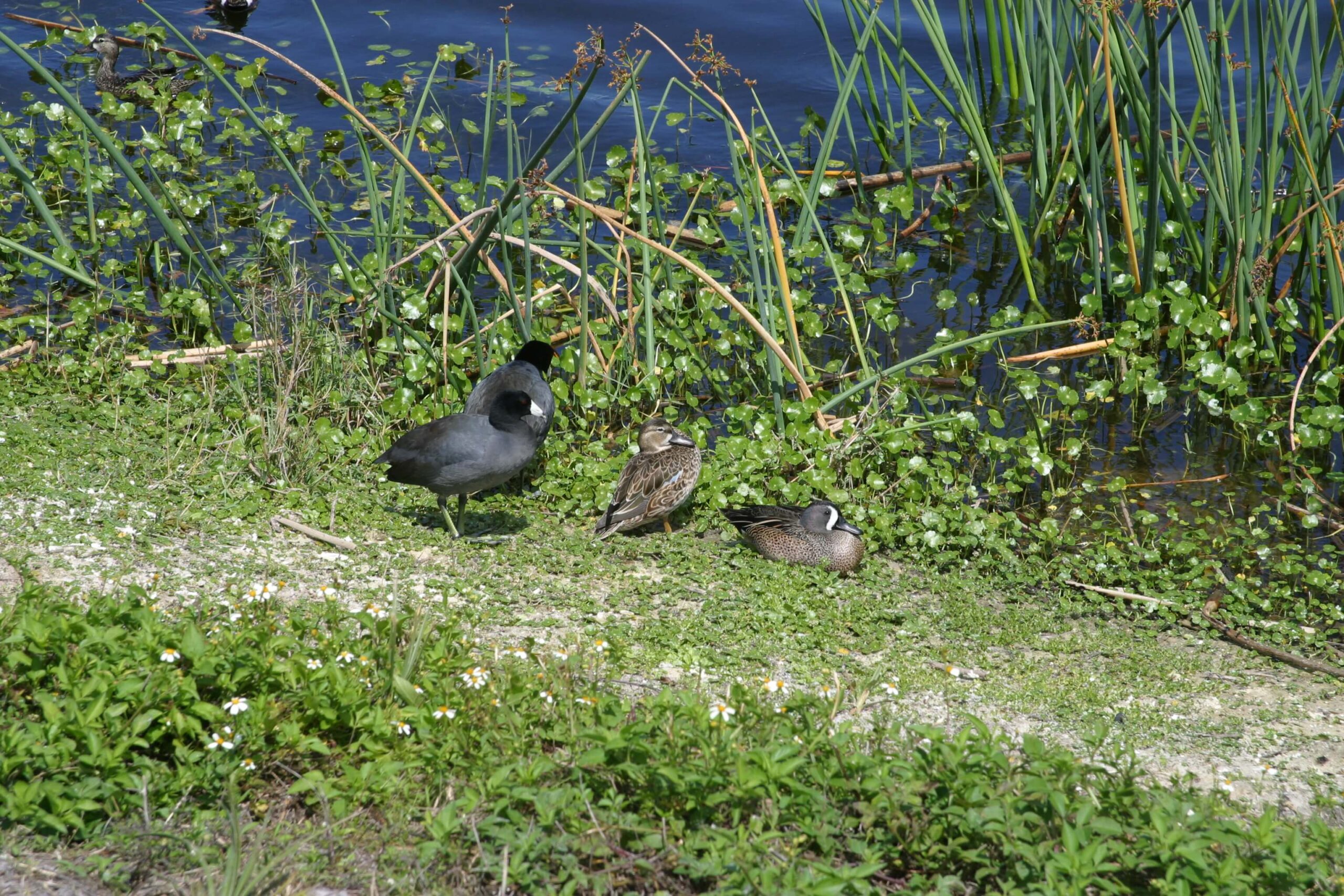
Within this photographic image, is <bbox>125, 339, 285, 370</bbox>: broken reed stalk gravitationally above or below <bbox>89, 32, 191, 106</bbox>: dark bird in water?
below

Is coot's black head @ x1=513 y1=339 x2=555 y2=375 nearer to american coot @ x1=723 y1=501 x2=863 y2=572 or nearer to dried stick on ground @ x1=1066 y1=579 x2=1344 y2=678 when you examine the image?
american coot @ x1=723 y1=501 x2=863 y2=572

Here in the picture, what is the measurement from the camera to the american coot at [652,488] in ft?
20.2

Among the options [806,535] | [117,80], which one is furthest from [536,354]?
[117,80]

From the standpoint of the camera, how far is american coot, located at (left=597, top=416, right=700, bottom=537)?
6160 millimetres

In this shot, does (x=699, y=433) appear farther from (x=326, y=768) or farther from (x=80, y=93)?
(x=80, y=93)

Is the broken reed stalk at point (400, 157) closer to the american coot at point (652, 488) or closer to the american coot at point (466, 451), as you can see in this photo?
the american coot at point (466, 451)

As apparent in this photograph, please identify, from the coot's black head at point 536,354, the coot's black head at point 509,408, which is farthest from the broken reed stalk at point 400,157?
the coot's black head at point 509,408

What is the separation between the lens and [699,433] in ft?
22.9

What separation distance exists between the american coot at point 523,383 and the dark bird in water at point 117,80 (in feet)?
20.8

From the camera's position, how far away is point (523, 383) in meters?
6.66

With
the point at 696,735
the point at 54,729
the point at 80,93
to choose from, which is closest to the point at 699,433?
the point at 696,735

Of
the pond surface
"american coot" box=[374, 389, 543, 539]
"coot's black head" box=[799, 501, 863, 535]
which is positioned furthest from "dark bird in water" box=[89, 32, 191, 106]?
"coot's black head" box=[799, 501, 863, 535]

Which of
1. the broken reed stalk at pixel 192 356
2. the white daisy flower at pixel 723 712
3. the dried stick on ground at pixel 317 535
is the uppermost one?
the white daisy flower at pixel 723 712

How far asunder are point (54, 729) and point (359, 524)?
292 cm
